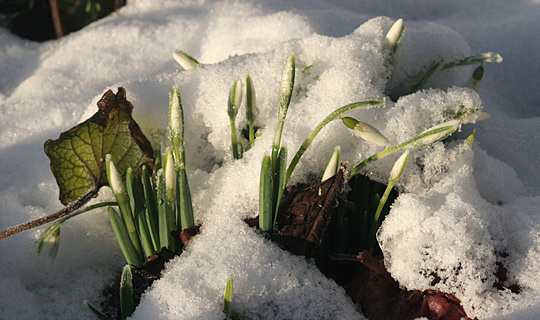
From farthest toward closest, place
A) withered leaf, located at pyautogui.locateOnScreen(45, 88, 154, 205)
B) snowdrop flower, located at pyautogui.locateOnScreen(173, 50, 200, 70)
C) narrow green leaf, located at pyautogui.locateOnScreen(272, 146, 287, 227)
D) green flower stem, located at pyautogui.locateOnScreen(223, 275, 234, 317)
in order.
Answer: snowdrop flower, located at pyautogui.locateOnScreen(173, 50, 200, 70), withered leaf, located at pyautogui.locateOnScreen(45, 88, 154, 205), narrow green leaf, located at pyautogui.locateOnScreen(272, 146, 287, 227), green flower stem, located at pyautogui.locateOnScreen(223, 275, 234, 317)

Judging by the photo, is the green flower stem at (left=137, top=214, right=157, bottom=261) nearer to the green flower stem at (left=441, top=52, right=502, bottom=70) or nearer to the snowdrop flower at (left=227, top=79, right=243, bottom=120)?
the snowdrop flower at (left=227, top=79, right=243, bottom=120)

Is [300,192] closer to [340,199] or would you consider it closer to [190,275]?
[340,199]

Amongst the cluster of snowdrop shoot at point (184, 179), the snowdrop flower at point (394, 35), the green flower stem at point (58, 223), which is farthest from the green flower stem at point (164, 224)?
the snowdrop flower at point (394, 35)

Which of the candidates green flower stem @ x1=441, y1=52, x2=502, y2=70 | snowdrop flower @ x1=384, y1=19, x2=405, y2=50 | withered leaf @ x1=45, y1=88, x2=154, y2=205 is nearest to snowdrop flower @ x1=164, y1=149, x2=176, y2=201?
withered leaf @ x1=45, y1=88, x2=154, y2=205

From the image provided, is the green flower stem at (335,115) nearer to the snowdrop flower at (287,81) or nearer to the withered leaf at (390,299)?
the snowdrop flower at (287,81)

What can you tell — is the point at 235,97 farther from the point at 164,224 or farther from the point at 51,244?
the point at 51,244

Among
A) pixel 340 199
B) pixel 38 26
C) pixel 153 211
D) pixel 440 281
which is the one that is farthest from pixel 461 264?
pixel 38 26
